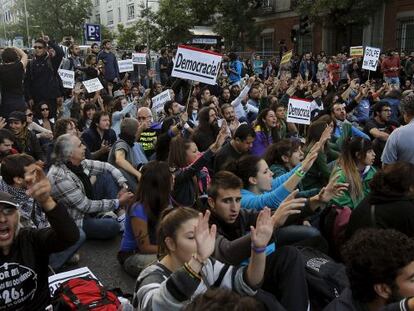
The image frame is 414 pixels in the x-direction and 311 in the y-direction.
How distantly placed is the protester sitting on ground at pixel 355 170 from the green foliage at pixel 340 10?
21715 millimetres

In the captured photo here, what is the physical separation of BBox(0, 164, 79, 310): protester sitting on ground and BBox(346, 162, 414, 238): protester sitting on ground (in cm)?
200

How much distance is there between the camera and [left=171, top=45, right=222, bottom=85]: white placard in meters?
7.35

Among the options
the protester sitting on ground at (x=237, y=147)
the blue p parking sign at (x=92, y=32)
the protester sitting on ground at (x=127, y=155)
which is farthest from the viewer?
the blue p parking sign at (x=92, y=32)

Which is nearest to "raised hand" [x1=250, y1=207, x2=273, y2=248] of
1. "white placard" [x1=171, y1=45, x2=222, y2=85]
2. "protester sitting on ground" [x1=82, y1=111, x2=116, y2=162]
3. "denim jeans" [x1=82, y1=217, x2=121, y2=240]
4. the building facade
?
"denim jeans" [x1=82, y1=217, x2=121, y2=240]

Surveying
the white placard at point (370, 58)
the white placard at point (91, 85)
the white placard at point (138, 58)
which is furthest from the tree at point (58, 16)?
the white placard at point (370, 58)

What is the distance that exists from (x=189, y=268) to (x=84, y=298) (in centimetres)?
95

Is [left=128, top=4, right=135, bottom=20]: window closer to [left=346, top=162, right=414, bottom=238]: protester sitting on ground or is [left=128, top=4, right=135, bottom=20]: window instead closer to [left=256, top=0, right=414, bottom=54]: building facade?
[left=256, top=0, right=414, bottom=54]: building facade

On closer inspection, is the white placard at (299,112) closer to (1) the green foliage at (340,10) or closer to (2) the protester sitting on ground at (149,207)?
(2) the protester sitting on ground at (149,207)

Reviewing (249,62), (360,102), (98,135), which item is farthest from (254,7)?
(98,135)

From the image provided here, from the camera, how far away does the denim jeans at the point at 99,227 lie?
484 centimetres

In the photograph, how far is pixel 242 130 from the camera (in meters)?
5.57

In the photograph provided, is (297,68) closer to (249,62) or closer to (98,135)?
(249,62)

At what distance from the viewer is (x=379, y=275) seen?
219cm

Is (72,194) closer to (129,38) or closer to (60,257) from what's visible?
(60,257)
